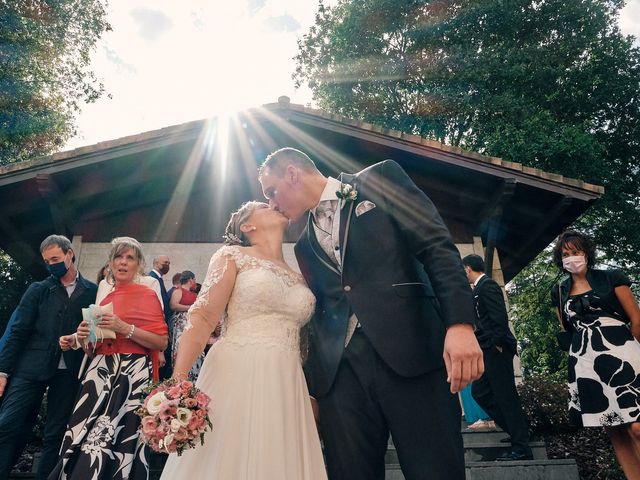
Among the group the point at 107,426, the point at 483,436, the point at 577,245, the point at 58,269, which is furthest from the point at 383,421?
the point at 483,436

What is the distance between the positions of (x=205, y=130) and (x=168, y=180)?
1.91 metres

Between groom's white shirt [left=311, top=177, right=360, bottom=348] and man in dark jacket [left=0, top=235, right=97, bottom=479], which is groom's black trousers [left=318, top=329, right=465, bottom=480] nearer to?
groom's white shirt [left=311, top=177, right=360, bottom=348]

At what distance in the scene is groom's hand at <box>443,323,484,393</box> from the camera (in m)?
2.00

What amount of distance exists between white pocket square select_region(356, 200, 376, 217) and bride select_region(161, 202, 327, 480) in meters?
0.74

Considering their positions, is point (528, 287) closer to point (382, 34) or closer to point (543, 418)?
point (382, 34)

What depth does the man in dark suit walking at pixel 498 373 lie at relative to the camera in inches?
208

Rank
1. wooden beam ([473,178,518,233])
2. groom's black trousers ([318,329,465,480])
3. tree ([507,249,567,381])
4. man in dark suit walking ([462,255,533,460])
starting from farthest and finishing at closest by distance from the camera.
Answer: tree ([507,249,567,381])
wooden beam ([473,178,518,233])
man in dark suit walking ([462,255,533,460])
groom's black trousers ([318,329,465,480])

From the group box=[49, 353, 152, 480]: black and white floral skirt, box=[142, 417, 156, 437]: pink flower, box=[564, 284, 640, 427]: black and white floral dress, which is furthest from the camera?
box=[564, 284, 640, 427]: black and white floral dress

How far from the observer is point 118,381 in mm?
4059

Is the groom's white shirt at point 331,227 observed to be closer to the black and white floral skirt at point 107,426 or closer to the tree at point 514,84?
the black and white floral skirt at point 107,426

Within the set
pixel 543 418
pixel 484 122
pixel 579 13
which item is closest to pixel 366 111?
pixel 484 122

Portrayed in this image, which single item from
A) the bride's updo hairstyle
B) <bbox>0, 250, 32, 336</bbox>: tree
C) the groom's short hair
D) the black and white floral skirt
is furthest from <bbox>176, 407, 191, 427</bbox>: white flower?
<bbox>0, 250, 32, 336</bbox>: tree

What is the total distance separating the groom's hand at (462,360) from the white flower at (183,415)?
1176mm

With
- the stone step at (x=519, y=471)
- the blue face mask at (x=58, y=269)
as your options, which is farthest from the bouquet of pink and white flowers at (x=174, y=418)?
the stone step at (x=519, y=471)
